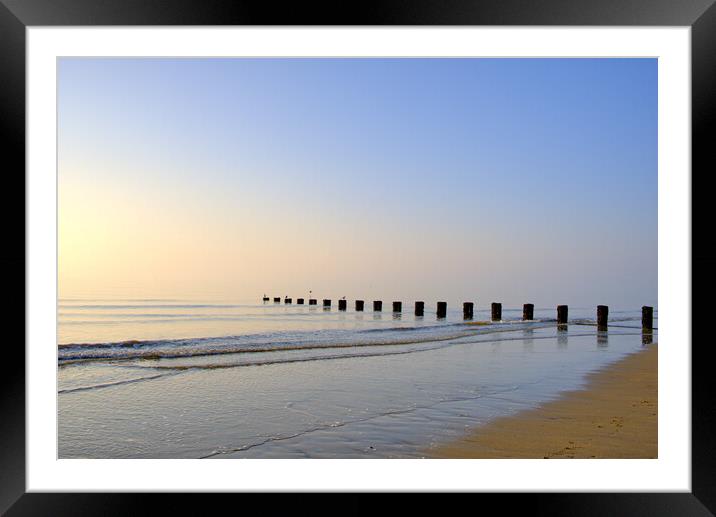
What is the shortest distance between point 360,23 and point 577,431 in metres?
2.70

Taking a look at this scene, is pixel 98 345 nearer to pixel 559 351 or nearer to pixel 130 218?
pixel 559 351

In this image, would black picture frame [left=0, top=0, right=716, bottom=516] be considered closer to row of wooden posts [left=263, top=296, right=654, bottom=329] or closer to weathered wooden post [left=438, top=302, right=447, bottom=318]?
row of wooden posts [left=263, top=296, right=654, bottom=329]

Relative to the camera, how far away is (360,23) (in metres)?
1.68

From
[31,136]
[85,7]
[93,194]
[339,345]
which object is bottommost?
[339,345]

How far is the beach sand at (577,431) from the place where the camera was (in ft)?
9.61

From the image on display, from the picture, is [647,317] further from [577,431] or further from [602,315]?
[577,431]

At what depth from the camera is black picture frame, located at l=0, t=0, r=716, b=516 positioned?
166cm

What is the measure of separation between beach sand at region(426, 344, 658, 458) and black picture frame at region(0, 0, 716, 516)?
3.97 feet

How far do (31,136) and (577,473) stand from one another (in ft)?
6.56

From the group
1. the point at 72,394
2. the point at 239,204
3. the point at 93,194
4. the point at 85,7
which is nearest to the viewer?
the point at 85,7

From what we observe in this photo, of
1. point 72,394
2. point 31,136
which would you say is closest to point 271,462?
point 31,136

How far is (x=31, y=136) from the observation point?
5.74 feet

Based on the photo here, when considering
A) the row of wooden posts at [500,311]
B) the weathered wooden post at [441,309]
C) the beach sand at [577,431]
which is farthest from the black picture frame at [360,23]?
the weathered wooden post at [441,309]

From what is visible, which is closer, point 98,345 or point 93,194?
point 98,345
